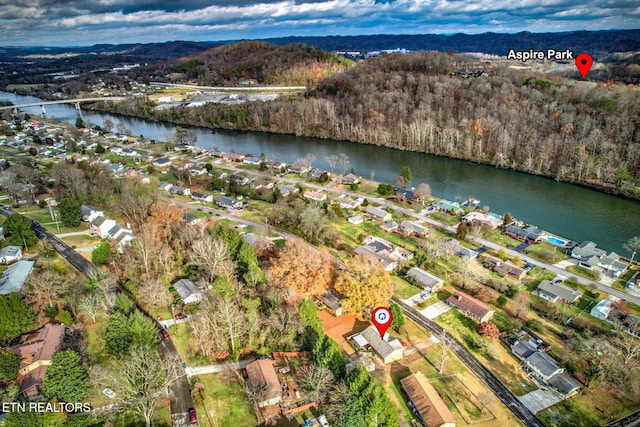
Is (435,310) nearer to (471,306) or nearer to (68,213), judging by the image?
(471,306)

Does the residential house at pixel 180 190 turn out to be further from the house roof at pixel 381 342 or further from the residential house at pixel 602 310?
the residential house at pixel 602 310

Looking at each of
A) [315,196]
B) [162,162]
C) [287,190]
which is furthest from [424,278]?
[162,162]

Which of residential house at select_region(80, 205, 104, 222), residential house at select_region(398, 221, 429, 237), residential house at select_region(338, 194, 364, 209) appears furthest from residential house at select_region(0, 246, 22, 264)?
residential house at select_region(398, 221, 429, 237)

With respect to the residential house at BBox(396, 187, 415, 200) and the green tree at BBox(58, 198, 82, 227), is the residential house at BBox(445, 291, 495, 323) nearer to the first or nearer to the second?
the residential house at BBox(396, 187, 415, 200)

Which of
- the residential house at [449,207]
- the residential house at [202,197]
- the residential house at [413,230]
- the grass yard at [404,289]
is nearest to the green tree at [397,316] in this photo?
the grass yard at [404,289]

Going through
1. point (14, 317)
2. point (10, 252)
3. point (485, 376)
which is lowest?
point (485, 376)

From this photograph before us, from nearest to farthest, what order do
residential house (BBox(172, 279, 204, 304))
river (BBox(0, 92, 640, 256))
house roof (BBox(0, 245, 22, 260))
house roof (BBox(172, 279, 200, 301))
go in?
residential house (BBox(172, 279, 204, 304)) < house roof (BBox(172, 279, 200, 301)) < house roof (BBox(0, 245, 22, 260)) < river (BBox(0, 92, 640, 256))

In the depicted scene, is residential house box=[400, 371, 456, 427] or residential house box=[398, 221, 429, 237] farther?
residential house box=[398, 221, 429, 237]

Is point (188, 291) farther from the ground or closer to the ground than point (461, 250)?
farther from the ground
